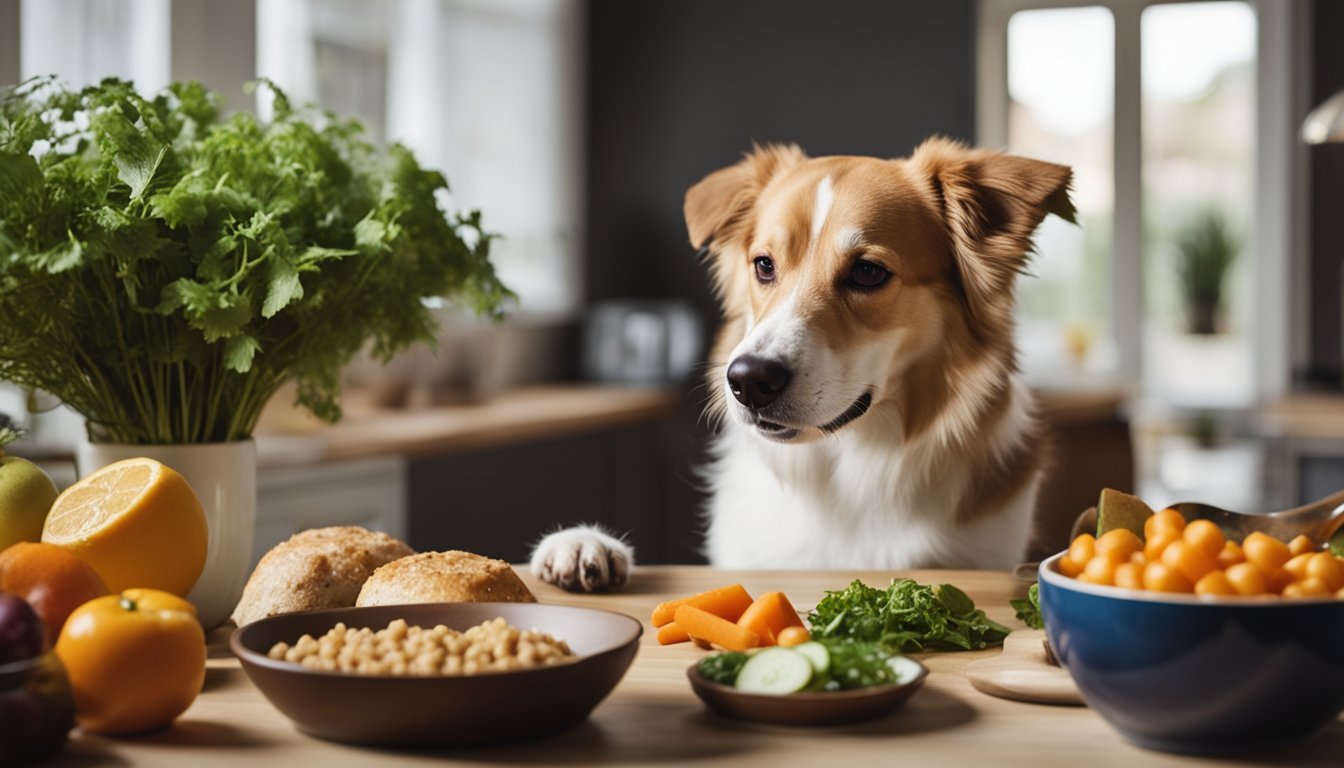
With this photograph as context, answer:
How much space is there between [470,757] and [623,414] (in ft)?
12.6

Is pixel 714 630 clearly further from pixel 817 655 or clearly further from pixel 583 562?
pixel 583 562

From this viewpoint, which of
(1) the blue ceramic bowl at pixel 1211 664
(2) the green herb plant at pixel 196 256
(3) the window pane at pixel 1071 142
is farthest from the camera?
(3) the window pane at pixel 1071 142

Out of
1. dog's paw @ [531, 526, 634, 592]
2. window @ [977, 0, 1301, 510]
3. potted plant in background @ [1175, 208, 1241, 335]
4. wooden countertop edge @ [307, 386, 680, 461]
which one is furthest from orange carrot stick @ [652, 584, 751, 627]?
potted plant in background @ [1175, 208, 1241, 335]

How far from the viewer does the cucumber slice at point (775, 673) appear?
3.06ft

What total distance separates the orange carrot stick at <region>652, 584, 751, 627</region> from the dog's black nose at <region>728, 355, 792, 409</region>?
0.49 m

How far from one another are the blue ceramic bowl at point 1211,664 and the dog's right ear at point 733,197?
1257mm

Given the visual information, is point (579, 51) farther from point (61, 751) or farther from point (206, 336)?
point (61, 751)

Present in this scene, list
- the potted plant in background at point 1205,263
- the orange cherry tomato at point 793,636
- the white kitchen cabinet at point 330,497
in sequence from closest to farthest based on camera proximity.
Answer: the orange cherry tomato at point 793,636
the white kitchen cabinet at point 330,497
the potted plant in background at point 1205,263

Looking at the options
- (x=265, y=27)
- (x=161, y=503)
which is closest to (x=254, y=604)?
(x=161, y=503)

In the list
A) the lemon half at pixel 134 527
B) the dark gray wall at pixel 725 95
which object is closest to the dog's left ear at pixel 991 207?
the lemon half at pixel 134 527

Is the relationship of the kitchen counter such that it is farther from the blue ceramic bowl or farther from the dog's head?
the blue ceramic bowl

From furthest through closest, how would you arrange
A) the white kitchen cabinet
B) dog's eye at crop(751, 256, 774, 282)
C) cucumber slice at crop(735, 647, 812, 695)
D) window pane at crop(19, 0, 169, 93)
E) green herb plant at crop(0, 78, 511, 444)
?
window pane at crop(19, 0, 169, 93), the white kitchen cabinet, dog's eye at crop(751, 256, 774, 282), green herb plant at crop(0, 78, 511, 444), cucumber slice at crop(735, 647, 812, 695)

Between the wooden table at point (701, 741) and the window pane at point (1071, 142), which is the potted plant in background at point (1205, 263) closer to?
the window pane at point (1071, 142)

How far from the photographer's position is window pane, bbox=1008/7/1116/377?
5.80 metres
